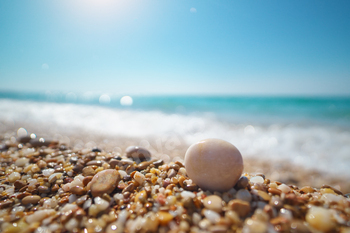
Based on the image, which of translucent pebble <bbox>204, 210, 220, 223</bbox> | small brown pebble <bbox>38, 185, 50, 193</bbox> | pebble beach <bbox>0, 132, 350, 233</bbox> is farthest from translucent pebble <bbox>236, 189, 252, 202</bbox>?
small brown pebble <bbox>38, 185, 50, 193</bbox>

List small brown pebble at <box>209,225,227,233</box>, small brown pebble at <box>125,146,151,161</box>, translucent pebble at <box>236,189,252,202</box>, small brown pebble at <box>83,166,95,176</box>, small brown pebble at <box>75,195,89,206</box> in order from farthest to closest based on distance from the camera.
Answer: small brown pebble at <box>125,146,151,161</box> < small brown pebble at <box>83,166,95,176</box> < small brown pebble at <box>75,195,89,206</box> < translucent pebble at <box>236,189,252,202</box> < small brown pebble at <box>209,225,227,233</box>

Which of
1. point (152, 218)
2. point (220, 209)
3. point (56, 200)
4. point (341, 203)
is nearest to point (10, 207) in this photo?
point (56, 200)

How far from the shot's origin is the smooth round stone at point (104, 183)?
1.70 m

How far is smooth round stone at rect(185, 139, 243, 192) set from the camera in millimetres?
1648

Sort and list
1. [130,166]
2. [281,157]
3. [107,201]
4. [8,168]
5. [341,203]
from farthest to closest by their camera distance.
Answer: [281,157]
[8,168]
[130,166]
[107,201]
[341,203]

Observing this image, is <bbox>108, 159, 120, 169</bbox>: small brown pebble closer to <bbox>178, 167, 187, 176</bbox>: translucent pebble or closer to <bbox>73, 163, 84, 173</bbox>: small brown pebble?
<bbox>73, 163, 84, 173</bbox>: small brown pebble

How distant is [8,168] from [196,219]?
300cm

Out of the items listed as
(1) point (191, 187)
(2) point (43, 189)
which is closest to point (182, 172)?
(1) point (191, 187)

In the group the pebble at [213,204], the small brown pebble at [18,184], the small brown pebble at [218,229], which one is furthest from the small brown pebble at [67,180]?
the small brown pebble at [218,229]

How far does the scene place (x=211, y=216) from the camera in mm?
1254

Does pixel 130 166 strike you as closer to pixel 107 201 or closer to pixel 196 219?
pixel 107 201

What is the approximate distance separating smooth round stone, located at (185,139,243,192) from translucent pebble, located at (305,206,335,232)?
593 millimetres

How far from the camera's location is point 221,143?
5.78 ft

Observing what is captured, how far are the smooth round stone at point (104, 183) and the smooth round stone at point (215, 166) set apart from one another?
845 mm
